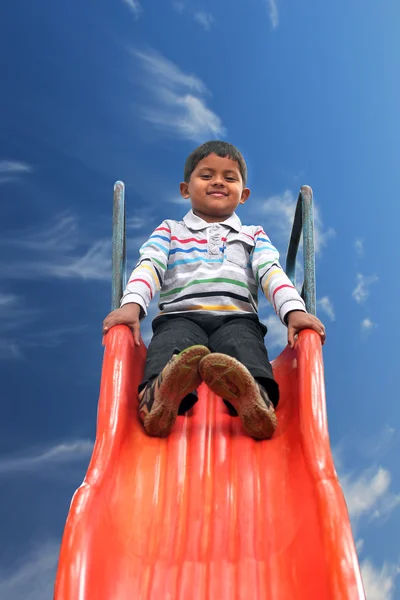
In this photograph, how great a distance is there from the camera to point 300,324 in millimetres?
2223

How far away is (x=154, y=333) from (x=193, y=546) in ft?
2.66

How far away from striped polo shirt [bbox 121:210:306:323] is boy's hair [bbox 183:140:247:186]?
0.71 ft

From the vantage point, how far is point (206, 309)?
2.43 metres

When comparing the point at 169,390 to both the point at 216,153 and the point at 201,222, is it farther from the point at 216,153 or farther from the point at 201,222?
the point at 216,153

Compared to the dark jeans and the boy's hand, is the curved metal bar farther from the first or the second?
the boy's hand

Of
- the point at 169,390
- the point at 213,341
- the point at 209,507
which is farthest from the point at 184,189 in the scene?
the point at 209,507

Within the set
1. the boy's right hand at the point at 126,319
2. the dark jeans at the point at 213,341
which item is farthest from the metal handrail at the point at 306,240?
the boy's right hand at the point at 126,319

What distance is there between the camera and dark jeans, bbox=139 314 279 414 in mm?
2123

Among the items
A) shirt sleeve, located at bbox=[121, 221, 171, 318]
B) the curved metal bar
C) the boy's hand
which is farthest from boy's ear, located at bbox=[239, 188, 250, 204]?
the boy's hand

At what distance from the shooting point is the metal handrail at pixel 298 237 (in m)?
2.58

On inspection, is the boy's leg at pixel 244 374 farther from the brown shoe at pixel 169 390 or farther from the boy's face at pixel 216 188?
the boy's face at pixel 216 188

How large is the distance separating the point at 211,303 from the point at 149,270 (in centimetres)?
26

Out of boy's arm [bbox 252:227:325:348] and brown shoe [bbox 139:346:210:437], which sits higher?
boy's arm [bbox 252:227:325:348]

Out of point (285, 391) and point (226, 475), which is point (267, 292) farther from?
point (226, 475)
